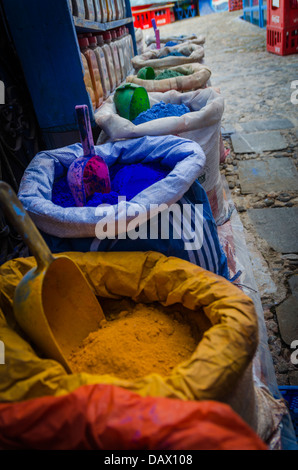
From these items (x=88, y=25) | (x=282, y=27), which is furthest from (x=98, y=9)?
(x=282, y=27)

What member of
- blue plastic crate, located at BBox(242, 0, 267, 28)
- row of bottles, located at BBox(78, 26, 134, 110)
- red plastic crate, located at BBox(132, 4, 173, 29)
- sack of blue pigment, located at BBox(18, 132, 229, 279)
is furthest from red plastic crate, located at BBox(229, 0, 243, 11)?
sack of blue pigment, located at BBox(18, 132, 229, 279)

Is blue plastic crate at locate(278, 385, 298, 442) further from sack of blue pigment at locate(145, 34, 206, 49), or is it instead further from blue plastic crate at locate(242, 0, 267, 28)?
blue plastic crate at locate(242, 0, 267, 28)

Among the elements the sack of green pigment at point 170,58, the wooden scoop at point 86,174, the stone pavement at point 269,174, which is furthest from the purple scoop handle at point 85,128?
the sack of green pigment at point 170,58

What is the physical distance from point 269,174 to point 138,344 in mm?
2042

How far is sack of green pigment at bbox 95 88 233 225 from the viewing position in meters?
1.59

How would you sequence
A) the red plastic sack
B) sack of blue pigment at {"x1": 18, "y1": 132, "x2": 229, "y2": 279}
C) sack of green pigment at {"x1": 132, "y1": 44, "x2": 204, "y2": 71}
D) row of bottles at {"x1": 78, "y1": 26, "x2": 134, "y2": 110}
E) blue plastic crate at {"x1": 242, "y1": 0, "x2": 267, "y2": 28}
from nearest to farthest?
the red plastic sack, sack of blue pigment at {"x1": 18, "y1": 132, "x2": 229, "y2": 279}, row of bottles at {"x1": 78, "y1": 26, "x2": 134, "y2": 110}, sack of green pigment at {"x1": 132, "y1": 44, "x2": 204, "y2": 71}, blue plastic crate at {"x1": 242, "y1": 0, "x2": 267, "y2": 28}

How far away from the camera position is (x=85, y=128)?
1.16 meters

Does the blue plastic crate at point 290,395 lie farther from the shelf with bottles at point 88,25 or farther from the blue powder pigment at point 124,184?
the shelf with bottles at point 88,25

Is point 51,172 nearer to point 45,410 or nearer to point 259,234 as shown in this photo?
point 45,410

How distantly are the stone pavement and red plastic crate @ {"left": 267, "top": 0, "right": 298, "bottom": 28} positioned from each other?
1.53 feet

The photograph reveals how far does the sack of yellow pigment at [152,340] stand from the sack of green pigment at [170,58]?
2243mm

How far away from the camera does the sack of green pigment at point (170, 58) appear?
2.78m

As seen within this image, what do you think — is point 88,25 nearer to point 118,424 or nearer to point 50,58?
point 50,58

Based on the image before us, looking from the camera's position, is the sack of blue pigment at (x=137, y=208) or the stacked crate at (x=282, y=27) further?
the stacked crate at (x=282, y=27)
